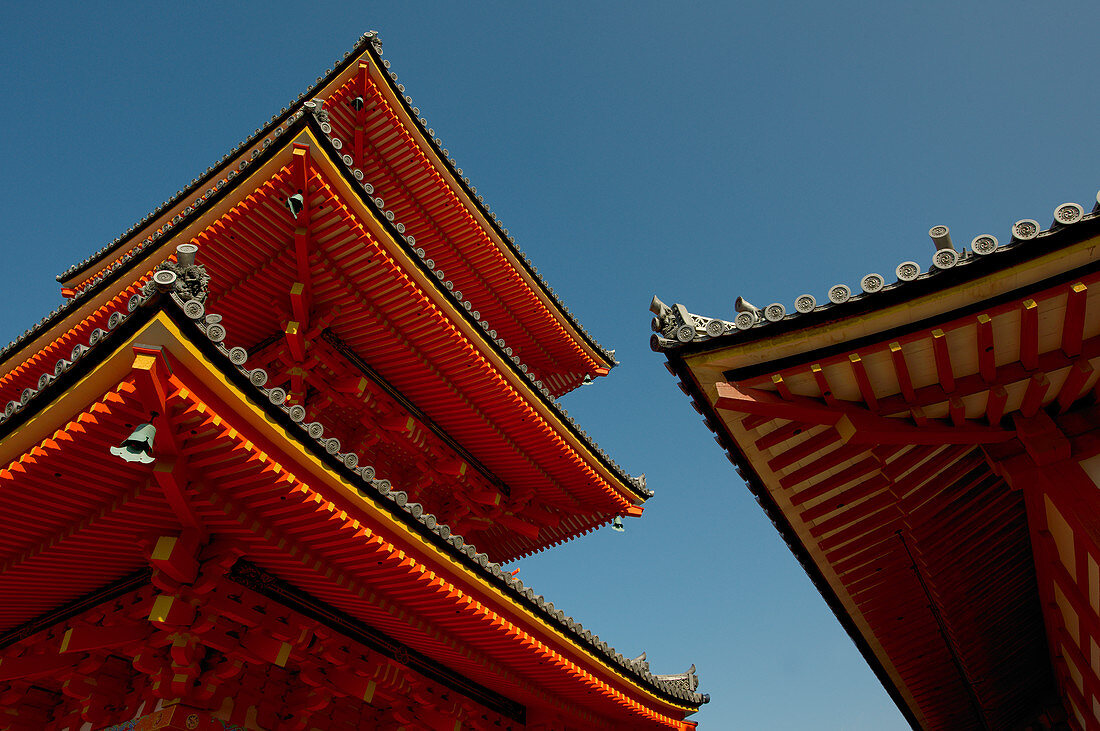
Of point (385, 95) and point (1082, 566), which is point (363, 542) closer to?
point (1082, 566)

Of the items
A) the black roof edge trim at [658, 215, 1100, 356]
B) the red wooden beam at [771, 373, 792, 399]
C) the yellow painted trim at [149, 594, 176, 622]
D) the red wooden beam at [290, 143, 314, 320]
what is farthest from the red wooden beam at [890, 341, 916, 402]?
the red wooden beam at [290, 143, 314, 320]

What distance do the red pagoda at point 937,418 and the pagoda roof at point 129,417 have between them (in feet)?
10.4

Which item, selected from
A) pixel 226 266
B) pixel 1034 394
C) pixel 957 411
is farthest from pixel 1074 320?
pixel 226 266

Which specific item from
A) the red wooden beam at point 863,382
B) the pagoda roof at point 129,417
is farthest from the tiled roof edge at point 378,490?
the red wooden beam at point 863,382

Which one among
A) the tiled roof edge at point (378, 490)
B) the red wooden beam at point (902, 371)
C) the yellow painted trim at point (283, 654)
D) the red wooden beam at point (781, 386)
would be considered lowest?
the yellow painted trim at point (283, 654)

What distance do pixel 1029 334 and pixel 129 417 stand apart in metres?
7.30

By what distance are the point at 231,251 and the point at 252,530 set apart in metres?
4.77

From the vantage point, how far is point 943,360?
5.48 m

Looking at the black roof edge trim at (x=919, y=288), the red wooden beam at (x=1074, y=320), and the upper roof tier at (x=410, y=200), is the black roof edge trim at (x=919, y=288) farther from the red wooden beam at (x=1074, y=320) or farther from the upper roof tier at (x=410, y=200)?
the upper roof tier at (x=410, y=200)

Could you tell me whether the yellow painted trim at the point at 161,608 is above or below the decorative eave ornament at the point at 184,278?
below

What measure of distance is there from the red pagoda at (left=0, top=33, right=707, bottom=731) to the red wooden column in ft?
17.0

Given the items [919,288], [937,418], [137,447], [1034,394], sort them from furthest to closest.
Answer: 1. [937,418]
2. [1034,394]
3. [919,288]
4. [137,447]

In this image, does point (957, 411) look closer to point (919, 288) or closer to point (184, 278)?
point (919, 288)

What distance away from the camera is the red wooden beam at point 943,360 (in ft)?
17.5
